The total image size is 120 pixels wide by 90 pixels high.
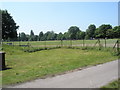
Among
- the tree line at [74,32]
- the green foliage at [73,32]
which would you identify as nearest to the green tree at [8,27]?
the tree line at [74,32]

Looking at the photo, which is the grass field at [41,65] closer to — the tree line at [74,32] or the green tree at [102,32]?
the tree line at [74,32]

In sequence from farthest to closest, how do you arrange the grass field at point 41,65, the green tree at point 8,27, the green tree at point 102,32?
the green tree at point 102,32
the green tree at point 8,27
the grass field at point 41,65

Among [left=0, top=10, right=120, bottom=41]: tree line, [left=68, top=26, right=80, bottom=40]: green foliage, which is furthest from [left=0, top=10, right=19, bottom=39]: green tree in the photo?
[left=68, top=26, right=80, bottom=40]: green foliage

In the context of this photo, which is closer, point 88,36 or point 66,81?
point 66,81

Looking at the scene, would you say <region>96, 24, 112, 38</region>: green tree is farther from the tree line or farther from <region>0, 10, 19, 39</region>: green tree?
<region>0, 10, 19, 39</region>: green tree

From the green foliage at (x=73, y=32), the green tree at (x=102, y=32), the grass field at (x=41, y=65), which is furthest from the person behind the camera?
the green foliage at (x=73, y=32)

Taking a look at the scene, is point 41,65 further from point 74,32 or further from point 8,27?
Answer: point 74,32

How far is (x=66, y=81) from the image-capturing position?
534 cm

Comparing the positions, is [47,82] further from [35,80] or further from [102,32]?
[102,32]

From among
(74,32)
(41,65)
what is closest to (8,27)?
(41,65)

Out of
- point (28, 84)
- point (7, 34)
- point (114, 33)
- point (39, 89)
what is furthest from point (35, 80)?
point (114, 33)

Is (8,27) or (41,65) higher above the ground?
(8,27)

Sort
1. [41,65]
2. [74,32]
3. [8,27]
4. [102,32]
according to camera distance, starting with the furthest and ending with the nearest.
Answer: [74,32] < [102,32] < [8,27] < [41,65]

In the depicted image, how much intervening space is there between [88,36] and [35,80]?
312 feet
